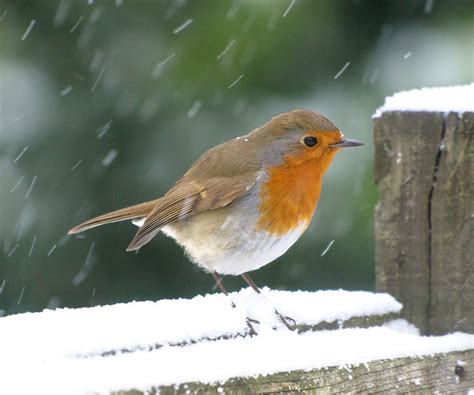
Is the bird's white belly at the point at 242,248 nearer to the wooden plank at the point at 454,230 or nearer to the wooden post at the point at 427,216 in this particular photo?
the wooden post at the point at 427,216

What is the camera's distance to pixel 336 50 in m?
3.74

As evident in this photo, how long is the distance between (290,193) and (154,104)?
876 mm

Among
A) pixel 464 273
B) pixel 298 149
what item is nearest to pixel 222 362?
pixel 464 273

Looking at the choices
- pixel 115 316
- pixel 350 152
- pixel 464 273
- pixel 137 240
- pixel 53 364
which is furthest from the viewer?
pixel 350 152

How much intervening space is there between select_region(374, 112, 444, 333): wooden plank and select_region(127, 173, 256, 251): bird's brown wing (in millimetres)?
478

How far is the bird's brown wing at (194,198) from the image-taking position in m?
3.05

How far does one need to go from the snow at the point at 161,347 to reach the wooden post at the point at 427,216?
0.29 metres

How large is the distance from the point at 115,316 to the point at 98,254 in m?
1.68

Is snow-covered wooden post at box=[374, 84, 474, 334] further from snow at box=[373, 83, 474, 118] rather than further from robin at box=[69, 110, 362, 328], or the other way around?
robin at box=[69, 110, 362, 328]

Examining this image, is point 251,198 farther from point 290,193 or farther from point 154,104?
point 154,104

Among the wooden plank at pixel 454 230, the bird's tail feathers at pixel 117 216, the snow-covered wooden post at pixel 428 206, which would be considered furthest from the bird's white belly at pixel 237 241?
the wooden plank at pixel 454 230

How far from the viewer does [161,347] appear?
191 centimetres

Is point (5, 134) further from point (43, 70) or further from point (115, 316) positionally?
point (115, 316)

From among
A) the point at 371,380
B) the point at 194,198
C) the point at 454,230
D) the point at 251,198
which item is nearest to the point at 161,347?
the point at 371,380
